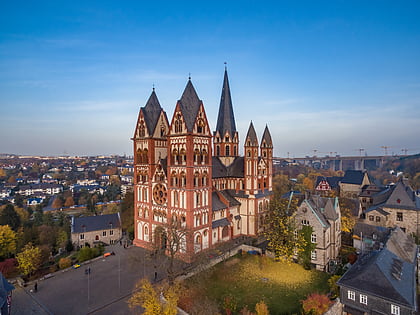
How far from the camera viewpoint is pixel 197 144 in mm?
35469

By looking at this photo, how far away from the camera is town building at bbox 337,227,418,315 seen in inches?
772

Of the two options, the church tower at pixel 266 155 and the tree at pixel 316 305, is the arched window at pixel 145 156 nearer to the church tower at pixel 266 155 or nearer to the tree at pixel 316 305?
the church tower at pixel 266 155

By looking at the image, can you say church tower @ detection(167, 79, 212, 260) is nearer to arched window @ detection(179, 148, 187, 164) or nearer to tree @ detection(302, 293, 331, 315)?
arched window @ detection(179, 148, 187, 164)

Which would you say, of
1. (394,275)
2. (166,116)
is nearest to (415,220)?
(394,275)

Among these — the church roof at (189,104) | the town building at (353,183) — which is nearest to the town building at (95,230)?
the church roof at (189,104)

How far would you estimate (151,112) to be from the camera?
40438 mm

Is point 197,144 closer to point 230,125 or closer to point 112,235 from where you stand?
point 230,125

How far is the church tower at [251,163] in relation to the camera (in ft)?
145

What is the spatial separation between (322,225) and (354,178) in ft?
143

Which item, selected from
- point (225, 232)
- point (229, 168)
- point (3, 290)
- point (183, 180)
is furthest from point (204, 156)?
point (3, 290)

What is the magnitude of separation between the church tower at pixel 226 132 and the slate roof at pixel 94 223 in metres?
24.7

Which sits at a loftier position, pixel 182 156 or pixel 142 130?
pixel 142 130

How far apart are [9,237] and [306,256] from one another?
48583 mm

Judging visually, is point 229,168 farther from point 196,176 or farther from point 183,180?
point 183,180
